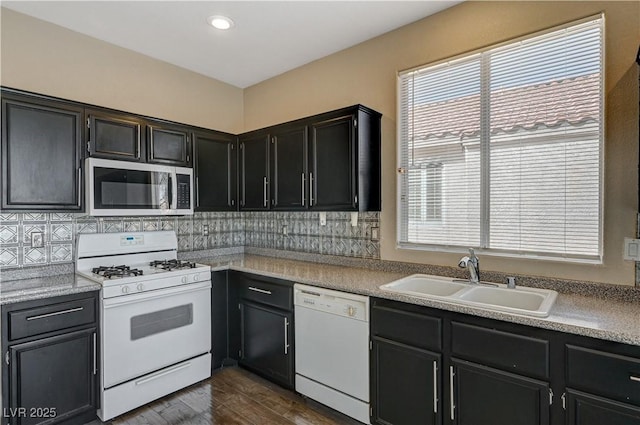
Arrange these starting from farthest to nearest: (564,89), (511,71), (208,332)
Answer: (208,332) < (511,71) < (564,89)

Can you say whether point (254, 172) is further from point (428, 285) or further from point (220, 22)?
point (428, 285)

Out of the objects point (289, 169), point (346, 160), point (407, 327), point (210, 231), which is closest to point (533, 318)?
point (407, 327)

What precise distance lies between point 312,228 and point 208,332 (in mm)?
1294

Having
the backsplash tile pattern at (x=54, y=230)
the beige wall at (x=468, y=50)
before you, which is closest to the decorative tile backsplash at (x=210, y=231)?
the backsplash tile pattern at (x=54, y=230)

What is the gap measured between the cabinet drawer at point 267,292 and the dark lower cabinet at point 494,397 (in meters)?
1.26

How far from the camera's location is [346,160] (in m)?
2.62

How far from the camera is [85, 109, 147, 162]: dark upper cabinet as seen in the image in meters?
2.52

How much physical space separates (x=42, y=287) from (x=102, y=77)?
5.79 feet

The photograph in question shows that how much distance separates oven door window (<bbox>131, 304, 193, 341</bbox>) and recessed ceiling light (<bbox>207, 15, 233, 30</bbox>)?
2191 mm

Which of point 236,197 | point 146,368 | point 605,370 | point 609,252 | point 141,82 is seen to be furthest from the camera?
point 236,197

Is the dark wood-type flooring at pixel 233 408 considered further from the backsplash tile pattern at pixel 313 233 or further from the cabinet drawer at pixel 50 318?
the backsplash tile pattern at pixel 313 233

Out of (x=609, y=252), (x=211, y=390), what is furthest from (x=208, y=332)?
(x=609, y=252)

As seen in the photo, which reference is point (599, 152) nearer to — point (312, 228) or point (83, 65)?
point (312, 228)

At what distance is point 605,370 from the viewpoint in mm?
1392
